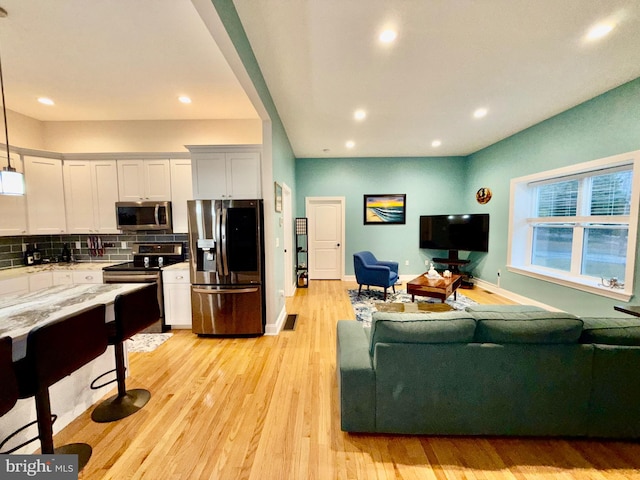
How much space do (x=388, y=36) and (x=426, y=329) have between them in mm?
2317

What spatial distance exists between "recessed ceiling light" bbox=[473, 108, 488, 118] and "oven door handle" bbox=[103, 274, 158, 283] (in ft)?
16.1

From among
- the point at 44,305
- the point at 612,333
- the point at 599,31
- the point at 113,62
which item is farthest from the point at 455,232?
the point at 44,305

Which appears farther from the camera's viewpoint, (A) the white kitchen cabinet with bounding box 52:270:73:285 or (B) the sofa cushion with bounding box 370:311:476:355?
(A) the white kitchen cabinet with bounding box 52:270:73:285

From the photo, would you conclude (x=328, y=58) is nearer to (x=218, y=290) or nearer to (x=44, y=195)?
(x=218, y=290)

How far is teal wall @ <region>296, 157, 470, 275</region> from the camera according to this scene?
5715 mm

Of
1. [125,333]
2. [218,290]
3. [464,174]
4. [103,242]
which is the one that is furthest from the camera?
[464,174]

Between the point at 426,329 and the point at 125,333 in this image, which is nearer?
the point at 426,329

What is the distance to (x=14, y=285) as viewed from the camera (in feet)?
9.45

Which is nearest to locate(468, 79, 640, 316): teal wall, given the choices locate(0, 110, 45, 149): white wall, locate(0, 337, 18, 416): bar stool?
locate(0, 337, 18, 416): bar stool

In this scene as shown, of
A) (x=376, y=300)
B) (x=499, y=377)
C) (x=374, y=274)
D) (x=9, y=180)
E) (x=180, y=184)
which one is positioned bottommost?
(x=376, y=300)

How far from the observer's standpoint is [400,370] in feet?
5.07

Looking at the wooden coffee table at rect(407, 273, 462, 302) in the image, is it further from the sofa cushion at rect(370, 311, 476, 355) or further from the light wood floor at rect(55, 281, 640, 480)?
the sofa cushion at rect(370, 311, 476, 355)

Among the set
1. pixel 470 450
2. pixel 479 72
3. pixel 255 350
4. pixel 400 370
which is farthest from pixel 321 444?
pixel 479 72

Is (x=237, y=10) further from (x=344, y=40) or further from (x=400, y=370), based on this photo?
(x=400, y=370)
